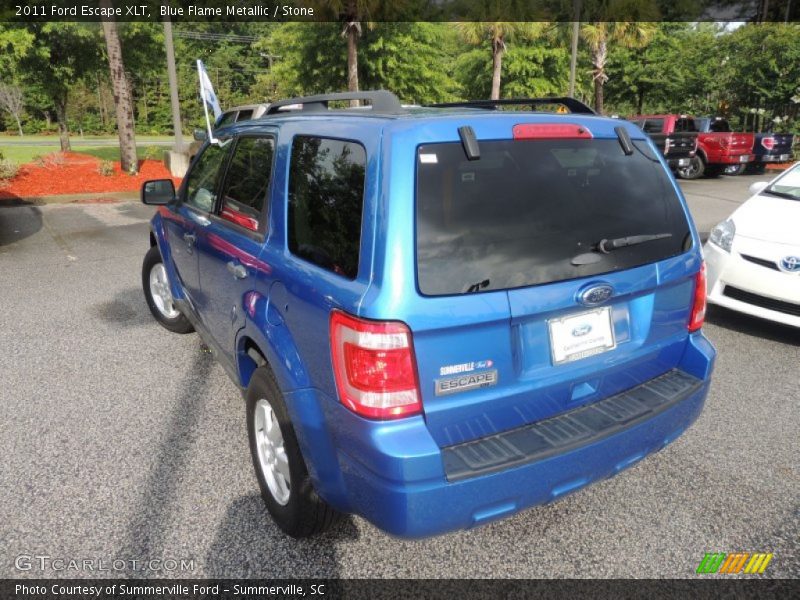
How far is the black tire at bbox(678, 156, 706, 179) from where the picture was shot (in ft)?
57.5

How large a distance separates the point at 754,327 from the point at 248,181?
15.3 ft

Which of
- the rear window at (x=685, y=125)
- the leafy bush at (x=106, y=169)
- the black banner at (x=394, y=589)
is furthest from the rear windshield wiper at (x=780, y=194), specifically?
the leafy bush at (x=106, y=169)

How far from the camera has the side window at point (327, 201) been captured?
2.02 m

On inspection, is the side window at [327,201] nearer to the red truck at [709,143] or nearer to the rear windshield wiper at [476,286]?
the rear windshield wiper at [476,286]

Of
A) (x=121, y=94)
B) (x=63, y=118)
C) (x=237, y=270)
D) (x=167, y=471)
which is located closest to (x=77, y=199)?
(x=121, y=94)

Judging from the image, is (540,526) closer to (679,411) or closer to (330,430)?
(679,411)

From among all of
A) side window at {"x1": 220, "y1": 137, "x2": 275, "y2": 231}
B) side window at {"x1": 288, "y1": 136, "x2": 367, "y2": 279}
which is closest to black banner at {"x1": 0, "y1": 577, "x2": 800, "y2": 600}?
side window at {"x1": 288, "y1": 136, "x2": 367, "y2": 279}

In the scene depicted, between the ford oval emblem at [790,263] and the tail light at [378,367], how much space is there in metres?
3.92

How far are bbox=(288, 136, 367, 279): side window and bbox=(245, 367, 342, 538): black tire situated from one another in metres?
0.60

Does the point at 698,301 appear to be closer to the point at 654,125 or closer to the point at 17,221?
the point at 17,221

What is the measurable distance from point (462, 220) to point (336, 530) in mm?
1530

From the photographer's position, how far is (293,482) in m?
2.33

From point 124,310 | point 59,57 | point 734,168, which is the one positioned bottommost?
point 124,310

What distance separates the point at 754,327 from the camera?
204 inches
